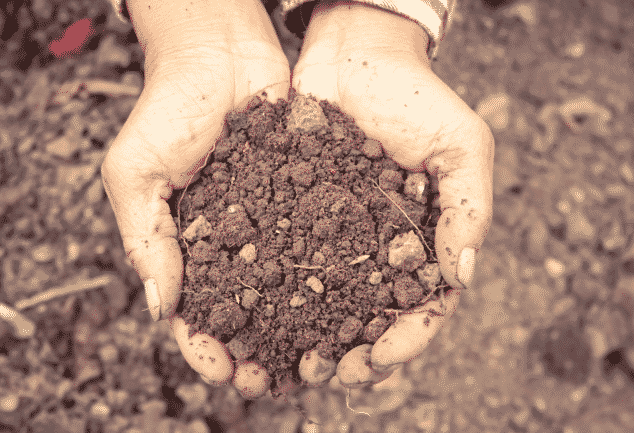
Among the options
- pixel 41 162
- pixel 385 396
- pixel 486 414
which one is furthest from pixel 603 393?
pixel 41 162

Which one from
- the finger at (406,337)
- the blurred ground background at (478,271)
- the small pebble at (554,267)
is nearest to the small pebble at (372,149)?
the finger at (406,337)

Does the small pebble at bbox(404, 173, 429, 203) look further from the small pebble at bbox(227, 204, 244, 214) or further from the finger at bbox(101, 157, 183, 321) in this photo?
the finger at bbox(101, 157, 183, 321)

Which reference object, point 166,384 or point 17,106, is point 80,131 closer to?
point 17,106

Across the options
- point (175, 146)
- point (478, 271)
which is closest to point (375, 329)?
point (175, 146)

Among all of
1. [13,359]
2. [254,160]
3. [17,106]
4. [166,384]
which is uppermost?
[254,160]

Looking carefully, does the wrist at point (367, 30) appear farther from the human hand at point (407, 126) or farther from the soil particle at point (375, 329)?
the soil particle at point (375, 329)

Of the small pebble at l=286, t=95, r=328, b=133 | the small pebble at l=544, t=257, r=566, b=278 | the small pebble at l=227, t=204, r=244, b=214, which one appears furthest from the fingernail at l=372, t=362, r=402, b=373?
the small pebble at l=544, t=257, r=566, b=278
